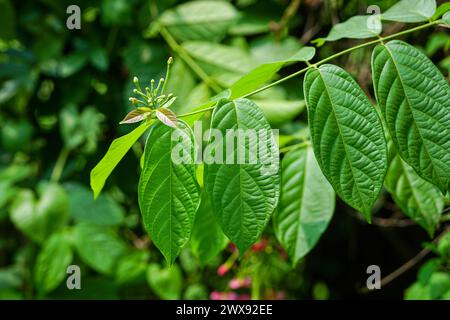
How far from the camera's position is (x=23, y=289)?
181cm

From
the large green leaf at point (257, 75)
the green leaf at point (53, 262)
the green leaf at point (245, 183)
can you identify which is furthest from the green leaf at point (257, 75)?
the green leaf at point (53, 262)

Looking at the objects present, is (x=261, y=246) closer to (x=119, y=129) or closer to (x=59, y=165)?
(x=119, y=129)

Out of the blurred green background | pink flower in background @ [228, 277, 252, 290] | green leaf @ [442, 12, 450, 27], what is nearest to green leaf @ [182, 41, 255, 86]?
the blurred green background

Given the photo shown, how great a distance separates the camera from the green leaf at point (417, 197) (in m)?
0.98

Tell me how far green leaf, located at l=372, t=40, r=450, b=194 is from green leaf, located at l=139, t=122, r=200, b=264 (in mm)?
254

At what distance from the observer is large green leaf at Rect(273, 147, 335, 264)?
3.24ft

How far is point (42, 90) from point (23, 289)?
68 centimetres

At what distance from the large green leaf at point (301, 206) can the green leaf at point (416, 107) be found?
30 cm

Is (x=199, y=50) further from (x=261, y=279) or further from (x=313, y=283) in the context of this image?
(x=313, y=283)

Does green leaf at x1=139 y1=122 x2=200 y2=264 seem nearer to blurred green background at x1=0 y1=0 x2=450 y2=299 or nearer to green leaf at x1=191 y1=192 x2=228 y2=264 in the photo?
green leaf at x1=191 y1=192 x2=228 y2=264

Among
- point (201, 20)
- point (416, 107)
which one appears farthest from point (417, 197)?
point (201, 20)
